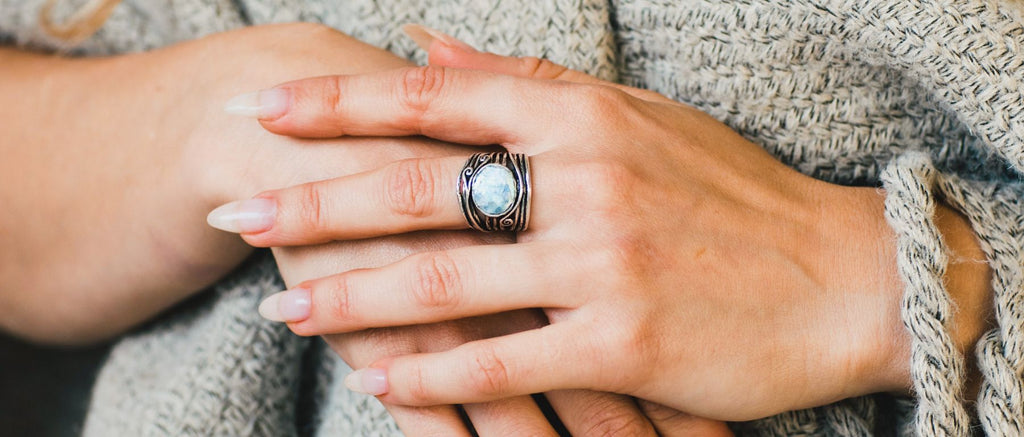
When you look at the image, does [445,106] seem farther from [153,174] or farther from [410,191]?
[153,174]

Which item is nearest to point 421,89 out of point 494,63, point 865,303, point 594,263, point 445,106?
point 445,106

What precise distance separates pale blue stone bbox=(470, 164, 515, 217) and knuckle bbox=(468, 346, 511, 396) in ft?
0.44

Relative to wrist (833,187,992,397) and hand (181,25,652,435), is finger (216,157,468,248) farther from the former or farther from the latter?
wrist (833,187,992,397)

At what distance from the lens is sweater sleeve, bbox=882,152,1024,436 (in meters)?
0.69

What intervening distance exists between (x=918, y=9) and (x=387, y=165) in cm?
59

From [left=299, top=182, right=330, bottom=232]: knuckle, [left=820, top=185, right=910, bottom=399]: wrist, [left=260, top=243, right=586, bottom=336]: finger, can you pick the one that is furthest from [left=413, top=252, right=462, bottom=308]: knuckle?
[left=820, top=185, right=910, bottom=399]: wrist

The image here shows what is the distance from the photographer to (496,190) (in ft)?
2.25

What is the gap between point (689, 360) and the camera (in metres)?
0.70

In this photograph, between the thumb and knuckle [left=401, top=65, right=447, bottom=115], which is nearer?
knuckle [left=401, top=65, right=447, bottom=115]

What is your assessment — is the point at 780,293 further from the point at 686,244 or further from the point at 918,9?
the point at 918,9

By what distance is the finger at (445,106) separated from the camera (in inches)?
28.8

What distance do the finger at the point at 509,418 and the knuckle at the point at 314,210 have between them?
9.5 inches

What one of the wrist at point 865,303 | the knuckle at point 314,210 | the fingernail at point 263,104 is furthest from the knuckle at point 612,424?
the fingernail at point 263,104

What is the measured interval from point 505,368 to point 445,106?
0.27 m
